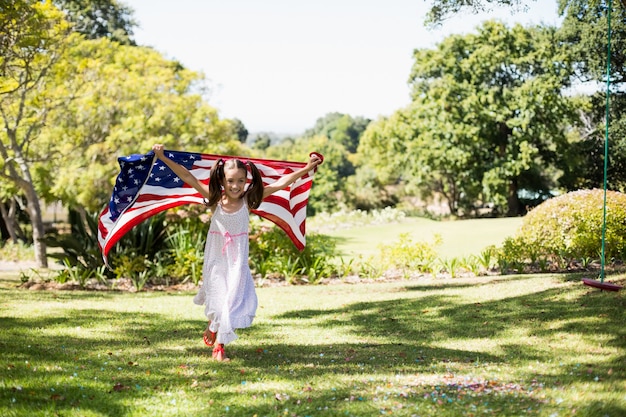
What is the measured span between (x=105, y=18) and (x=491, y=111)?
24.7 meters

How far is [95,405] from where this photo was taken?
4.32 metres

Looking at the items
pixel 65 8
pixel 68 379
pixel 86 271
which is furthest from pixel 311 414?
pixel 65 8

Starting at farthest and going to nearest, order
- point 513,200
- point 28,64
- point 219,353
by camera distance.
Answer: point 513,200 → point 28,64 → point 219,353

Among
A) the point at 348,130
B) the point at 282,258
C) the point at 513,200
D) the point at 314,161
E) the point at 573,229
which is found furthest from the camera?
the point at 348,130

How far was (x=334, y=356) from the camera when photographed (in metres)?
6.16

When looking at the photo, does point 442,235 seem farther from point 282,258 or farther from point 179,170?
point 179,170

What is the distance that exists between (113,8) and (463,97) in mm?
22590

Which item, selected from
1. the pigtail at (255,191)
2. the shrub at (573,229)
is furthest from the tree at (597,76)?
the pigtail at (255,191)

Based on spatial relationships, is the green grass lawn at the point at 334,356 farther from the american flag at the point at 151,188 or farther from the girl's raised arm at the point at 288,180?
the girl's raised arm at the point at 288,180

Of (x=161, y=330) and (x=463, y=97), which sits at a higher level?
(x=463, y=97)

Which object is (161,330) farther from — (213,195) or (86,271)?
(86,271)

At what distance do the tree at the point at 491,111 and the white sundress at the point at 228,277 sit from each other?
27.2 metres

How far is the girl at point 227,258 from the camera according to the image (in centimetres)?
575

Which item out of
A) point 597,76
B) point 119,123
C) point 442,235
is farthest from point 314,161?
point 597,76
